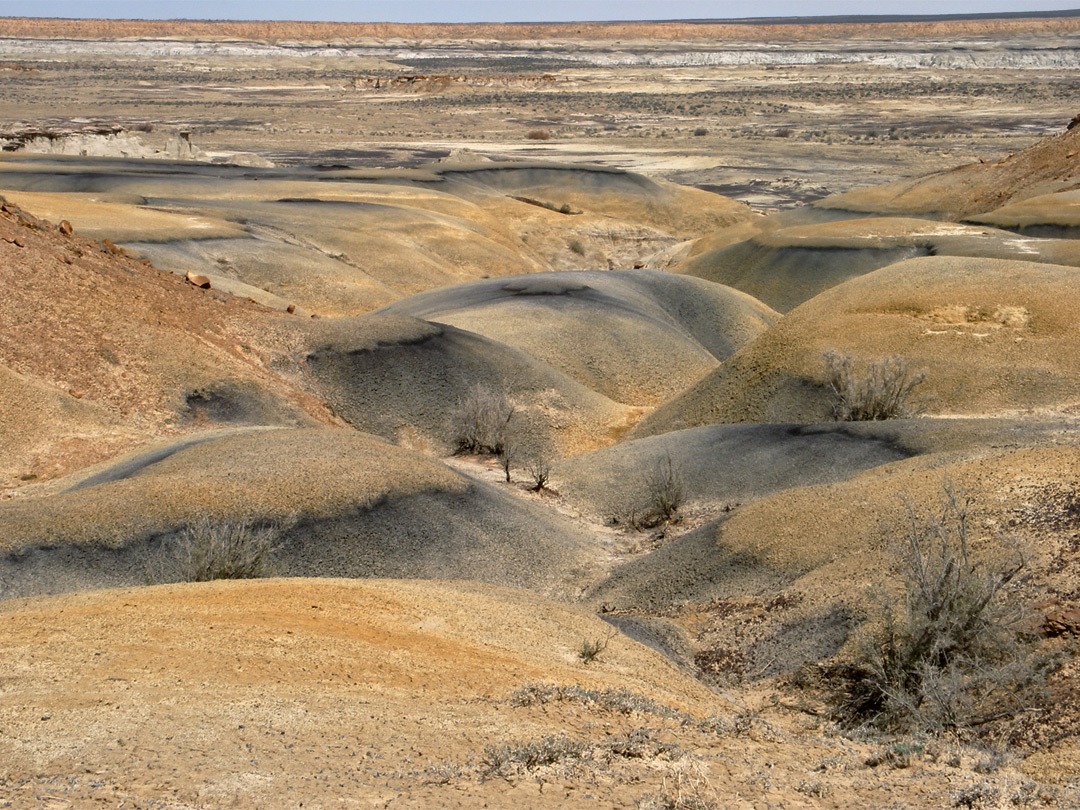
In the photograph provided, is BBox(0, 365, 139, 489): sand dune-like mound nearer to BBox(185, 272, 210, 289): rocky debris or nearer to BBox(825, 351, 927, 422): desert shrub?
BBox(185, 272, 210, 289): rocky debris

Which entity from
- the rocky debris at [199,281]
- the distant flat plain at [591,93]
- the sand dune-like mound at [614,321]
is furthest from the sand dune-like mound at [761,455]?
the distant flat plain at [591,93]

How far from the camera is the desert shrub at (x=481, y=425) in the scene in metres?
14.6

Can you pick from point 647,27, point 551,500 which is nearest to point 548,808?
point 551,500

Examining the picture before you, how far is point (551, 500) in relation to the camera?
40.6 ft

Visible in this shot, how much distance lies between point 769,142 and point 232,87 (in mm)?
63148

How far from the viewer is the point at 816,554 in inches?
325

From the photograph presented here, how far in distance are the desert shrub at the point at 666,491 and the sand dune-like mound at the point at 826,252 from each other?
11.7m

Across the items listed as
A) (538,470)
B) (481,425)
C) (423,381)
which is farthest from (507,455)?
(423,381)

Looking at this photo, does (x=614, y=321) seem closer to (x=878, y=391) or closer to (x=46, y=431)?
(x=878, y=391)

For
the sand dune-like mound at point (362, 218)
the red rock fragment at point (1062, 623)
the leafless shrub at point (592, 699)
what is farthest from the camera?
the sand dune-like mound at point (362, 218)

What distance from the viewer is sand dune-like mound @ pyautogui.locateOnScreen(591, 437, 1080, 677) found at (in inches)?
283

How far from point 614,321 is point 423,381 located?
544 centimetres

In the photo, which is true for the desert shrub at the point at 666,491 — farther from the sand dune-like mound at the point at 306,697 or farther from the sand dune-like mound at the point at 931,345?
the sand dune-like mound at the point at 306,697

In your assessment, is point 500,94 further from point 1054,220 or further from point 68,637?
point 68,637
